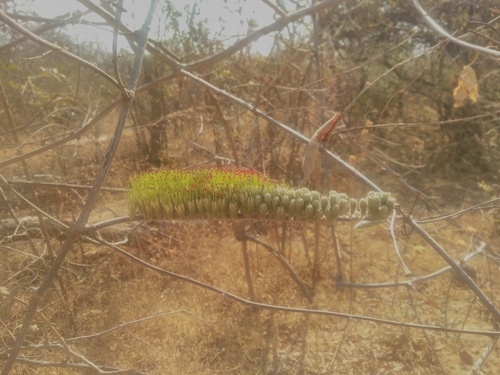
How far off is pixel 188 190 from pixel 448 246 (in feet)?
12.3

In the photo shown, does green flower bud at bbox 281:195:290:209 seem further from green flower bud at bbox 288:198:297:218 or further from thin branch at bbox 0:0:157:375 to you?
thin branch at bbox 0:0:157:375

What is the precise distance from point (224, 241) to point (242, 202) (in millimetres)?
2790

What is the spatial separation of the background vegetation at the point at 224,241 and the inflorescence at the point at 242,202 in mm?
112

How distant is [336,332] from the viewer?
3133 millimetres

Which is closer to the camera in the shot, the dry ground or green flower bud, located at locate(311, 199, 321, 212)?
green flower bud, located at locate(311, 199, 321, 212)

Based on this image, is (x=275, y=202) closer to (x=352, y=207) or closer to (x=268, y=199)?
(x=268, y=199)

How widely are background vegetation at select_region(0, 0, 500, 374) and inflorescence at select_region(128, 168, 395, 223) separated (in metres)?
0.11

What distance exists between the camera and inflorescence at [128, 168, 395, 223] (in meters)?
1.23

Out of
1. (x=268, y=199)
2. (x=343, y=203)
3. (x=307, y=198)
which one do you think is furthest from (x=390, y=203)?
(x=268, y=199)

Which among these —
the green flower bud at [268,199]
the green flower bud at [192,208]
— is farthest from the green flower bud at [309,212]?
the green flower bud at [192,208]

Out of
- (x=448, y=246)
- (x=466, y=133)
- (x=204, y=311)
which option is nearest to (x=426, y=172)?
(x=466, y=133)

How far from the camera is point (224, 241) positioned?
4016 mm

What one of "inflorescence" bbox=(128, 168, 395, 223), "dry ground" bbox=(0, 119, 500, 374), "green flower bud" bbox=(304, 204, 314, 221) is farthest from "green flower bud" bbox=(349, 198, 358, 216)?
"dry ground" bbox=(0, 119, 500, 374)

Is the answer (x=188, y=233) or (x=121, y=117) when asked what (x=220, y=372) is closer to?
(x=188, y=233)
